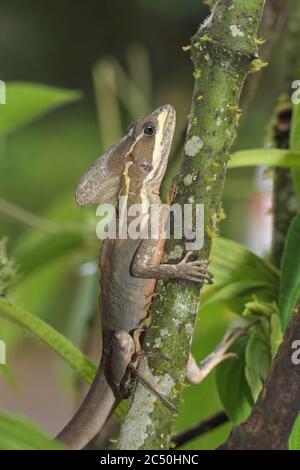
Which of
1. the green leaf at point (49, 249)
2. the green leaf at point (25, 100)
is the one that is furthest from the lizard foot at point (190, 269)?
the green leaf at point (49, 249)

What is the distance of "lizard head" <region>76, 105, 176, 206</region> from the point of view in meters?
0.94

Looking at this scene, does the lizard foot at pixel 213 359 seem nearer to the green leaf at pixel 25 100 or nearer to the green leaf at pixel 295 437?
the green leaf at pixel 295 437

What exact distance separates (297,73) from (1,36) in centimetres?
316

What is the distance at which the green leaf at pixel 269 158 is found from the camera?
84cm

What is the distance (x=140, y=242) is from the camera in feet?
3.12

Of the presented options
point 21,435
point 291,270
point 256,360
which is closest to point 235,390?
point 256,360

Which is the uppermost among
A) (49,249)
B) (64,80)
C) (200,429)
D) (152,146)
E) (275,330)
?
(64,80)

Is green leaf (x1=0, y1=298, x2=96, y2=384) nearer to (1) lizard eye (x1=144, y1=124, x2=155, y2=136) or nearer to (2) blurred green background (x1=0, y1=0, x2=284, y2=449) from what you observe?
(1) lizard eye (x1=144, y1=124, x2=155, y2=136)

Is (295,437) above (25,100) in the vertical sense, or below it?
below

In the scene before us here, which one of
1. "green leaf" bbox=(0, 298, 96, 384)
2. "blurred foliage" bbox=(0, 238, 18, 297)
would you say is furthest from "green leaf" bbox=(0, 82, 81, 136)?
"green leaf" bbox=(0, 298, 96, 384)

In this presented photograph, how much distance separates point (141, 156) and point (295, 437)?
437mm

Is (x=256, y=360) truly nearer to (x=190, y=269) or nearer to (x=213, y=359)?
(x=213, y=359)

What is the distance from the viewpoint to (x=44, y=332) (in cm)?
76

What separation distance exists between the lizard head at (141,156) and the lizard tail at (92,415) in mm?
210
